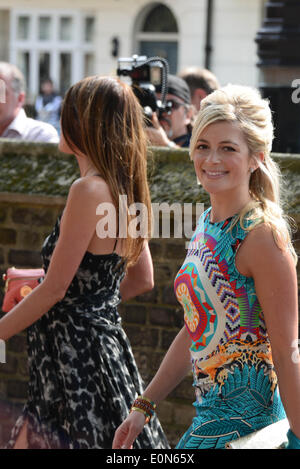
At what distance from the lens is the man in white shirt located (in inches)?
228

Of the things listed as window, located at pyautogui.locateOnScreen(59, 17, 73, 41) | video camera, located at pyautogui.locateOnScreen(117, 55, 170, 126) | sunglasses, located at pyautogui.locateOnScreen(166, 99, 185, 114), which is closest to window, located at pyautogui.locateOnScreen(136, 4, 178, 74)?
window, located at pyautogui.locateOnScreen(59, 17, 73, 41)

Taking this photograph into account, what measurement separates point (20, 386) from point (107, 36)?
1951 centimetres

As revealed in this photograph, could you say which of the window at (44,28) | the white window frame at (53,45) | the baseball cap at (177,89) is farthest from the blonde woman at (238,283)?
the window at (44,28)

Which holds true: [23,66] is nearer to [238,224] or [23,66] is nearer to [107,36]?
[107,36]

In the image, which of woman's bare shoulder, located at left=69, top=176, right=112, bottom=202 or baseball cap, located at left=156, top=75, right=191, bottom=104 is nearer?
woman's bare shoulder, located at left=69, top=176, right=112, bottom=202

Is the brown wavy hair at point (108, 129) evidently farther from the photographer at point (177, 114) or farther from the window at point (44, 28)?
the window at point (44, 28)

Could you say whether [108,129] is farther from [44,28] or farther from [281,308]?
[44,28]

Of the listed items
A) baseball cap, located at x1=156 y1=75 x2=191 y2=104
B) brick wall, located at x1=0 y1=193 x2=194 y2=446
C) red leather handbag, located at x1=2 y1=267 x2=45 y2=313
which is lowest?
brick wall, located at x1=0 y1=193 x2=194 y2=446

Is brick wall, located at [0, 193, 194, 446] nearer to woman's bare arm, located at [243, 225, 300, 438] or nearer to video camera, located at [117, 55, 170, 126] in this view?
video camera, located at [117, 55, 170, 126]

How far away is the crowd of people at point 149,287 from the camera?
2.63 meters

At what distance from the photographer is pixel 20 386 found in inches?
207

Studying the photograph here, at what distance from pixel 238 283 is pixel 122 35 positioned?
21626 mm

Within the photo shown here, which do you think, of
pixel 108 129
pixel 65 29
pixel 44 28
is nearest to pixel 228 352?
pixel 108 129

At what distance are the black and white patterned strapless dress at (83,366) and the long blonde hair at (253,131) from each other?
2.53ft
